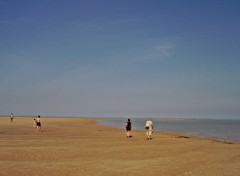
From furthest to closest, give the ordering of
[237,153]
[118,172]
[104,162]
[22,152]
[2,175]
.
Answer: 1. [237,153]
2. [22,152]
3. [104,162]
4. [118,172]
5. [2,175]

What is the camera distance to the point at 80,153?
65.0 ft

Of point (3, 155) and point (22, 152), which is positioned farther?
point (22, 152)

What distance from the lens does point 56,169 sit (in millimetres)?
14586

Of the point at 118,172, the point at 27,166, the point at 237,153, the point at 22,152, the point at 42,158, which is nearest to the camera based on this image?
the point at 118,172

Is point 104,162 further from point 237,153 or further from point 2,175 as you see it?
point 237,153

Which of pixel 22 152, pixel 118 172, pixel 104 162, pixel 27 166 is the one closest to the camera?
pixel 118 172

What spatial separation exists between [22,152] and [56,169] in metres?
5.91

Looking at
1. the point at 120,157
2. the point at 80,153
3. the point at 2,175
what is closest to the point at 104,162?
the point at 120,157

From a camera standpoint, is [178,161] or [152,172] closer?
[152,172]

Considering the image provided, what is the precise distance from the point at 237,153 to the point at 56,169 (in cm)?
1254

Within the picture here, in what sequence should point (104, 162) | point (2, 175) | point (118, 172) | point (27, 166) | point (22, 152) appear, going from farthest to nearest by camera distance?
point (22, 152), point (104, 162), point (27, 166), point (118, 172), point (2, 175)

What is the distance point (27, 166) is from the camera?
49.7 ft

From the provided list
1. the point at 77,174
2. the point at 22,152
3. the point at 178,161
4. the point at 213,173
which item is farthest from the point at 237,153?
the point at 22,152

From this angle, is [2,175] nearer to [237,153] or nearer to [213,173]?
[213,173]
